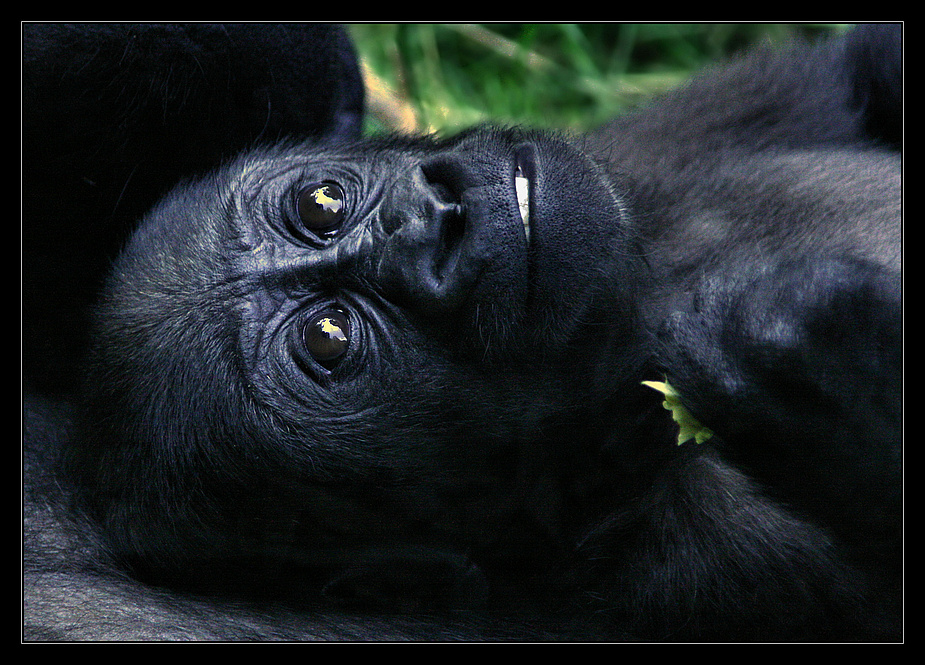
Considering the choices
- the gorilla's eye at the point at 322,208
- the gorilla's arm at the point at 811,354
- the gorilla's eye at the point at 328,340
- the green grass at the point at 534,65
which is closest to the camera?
the gorilla's arm at the point at 811,354

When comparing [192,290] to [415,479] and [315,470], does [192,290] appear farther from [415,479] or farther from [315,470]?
[415,479]

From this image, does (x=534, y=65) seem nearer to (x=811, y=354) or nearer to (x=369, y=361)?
(x=369, y=361)

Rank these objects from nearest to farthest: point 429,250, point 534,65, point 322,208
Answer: point 429,250, point 322,208, point 534,65

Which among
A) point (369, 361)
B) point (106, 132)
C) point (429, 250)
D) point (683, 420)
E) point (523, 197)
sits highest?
point (106, 132)

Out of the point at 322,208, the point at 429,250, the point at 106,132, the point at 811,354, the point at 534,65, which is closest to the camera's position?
the point at 811,354

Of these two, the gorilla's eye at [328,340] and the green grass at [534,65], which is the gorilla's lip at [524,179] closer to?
the gorilla's eye at [328,340]

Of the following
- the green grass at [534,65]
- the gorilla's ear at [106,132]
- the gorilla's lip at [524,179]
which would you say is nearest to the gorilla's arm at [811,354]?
the gorilla's lip at [524,179]

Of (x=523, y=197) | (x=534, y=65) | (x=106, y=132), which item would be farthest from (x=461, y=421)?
(x=534, y=65)
